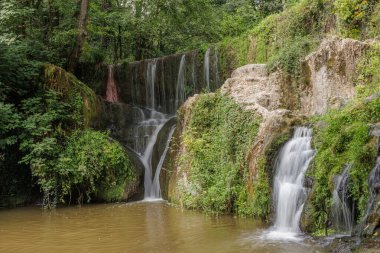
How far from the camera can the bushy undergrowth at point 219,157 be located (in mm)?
10344

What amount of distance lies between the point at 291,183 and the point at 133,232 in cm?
334

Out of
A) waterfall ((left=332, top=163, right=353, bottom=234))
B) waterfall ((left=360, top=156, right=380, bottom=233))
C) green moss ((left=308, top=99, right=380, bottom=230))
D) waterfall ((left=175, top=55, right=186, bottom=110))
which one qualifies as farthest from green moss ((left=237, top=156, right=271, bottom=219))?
waterfall ((left=175, top=55, right=186, bottom=110))

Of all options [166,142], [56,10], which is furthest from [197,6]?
[166,142]

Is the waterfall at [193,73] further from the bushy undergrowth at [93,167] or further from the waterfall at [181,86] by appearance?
the bushy undergrowth at [93,167]

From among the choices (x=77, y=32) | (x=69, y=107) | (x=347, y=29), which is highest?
(x=77, y=32)

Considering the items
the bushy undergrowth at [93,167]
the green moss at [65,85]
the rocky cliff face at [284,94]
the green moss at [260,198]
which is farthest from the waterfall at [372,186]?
the green moss at [65,85]

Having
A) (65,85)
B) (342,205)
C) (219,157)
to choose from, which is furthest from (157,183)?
(342,205)

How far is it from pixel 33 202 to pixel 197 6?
40.0 ft

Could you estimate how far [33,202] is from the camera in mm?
13984

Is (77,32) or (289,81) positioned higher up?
(77,32)

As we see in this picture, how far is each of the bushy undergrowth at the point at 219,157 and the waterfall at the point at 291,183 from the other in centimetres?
48

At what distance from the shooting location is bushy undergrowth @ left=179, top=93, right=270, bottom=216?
10.3 meters

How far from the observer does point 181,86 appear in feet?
61.2

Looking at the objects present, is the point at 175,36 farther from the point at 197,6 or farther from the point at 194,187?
the point at 194,187
